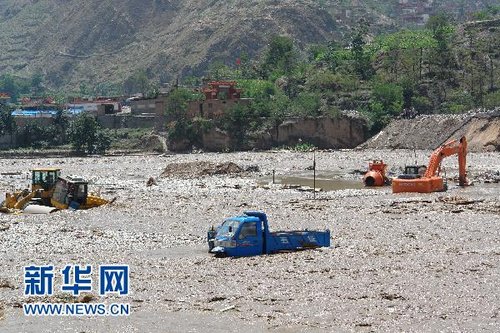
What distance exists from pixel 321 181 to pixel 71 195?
19404 millimetres

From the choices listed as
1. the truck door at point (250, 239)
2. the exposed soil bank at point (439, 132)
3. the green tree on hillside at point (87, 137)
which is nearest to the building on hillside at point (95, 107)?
the green tree on hillside at point (87, 137)

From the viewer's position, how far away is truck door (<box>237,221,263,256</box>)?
Result: 25.7m

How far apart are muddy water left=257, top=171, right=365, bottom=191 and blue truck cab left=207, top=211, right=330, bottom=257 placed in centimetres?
2224

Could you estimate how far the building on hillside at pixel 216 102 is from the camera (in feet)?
381

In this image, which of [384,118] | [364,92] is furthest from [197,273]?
A: [364,92]

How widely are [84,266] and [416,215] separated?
589 inches

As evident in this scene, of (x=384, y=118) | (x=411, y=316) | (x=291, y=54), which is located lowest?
(x=411, y=316)

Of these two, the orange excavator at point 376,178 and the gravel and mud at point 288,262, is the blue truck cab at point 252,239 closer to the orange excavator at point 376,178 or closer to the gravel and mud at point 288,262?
the gravel and mud at point 288,262

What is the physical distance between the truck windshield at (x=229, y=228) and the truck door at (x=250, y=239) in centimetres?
22

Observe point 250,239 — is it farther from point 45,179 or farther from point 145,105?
point 145,105

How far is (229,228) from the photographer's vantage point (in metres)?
26.4

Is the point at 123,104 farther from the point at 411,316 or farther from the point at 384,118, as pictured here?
the point at 411,316

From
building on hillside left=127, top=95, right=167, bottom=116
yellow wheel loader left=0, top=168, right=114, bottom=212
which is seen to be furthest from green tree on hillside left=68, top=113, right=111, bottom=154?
yellow wheel loader left=0, top=168, right=114, bottom=212

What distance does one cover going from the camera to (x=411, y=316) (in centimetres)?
1798
